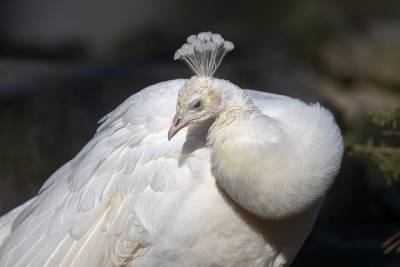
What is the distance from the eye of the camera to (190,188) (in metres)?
5.36

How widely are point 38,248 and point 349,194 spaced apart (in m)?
3.94

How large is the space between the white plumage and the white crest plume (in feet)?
0.27

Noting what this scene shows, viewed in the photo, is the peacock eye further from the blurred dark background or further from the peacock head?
the blurred dark background

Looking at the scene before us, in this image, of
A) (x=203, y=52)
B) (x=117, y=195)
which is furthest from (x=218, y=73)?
(x=203, y=52)

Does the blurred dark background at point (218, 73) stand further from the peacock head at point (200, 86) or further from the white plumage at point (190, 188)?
the peacock head at point (200, 86)

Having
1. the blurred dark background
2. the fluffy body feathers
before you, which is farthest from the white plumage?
Result: the blurred dark background

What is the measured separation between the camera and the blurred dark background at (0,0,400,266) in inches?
326

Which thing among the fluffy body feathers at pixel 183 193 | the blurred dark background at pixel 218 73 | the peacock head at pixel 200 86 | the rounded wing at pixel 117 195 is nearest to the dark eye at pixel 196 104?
the peacock head at pixel 200 86

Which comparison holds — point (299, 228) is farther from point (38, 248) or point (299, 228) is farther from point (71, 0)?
point (71, 0)

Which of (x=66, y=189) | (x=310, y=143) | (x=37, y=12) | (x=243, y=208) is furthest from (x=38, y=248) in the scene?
(x=37, y=12)

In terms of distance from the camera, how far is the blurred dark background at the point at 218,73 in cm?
827

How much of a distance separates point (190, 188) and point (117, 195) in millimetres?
494

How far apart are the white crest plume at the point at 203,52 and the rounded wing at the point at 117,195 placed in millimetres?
444

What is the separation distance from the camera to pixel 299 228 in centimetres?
550
